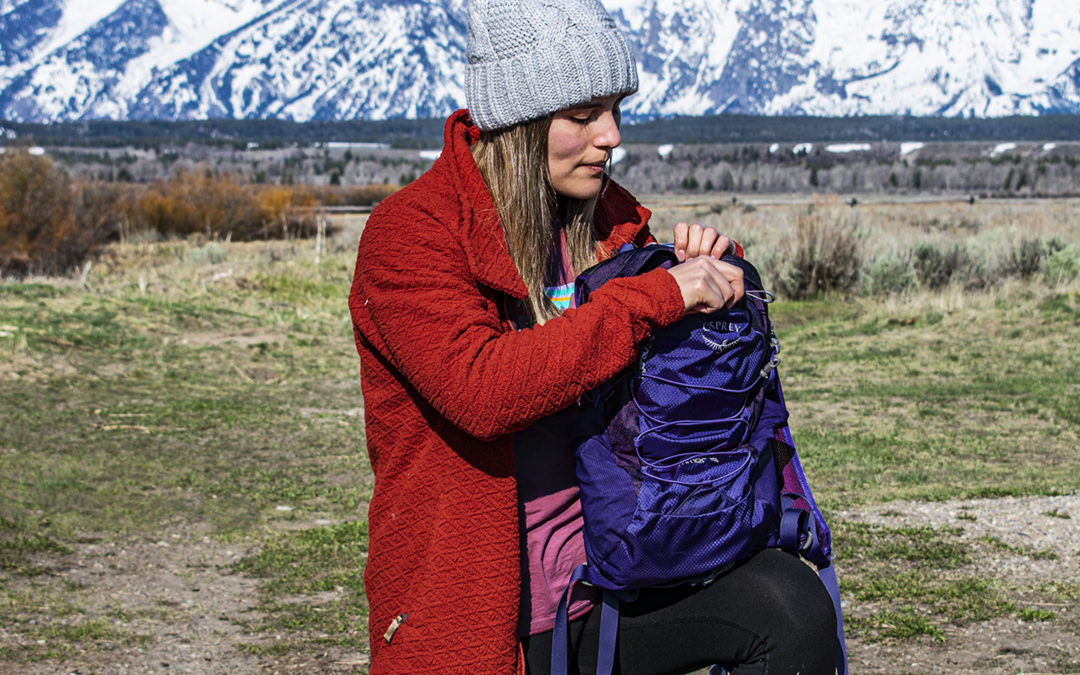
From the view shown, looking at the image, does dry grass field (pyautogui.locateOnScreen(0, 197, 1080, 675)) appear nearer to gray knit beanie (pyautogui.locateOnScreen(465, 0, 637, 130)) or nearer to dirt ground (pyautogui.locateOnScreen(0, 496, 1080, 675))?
dirt ground (pyautogui.locateOnScreen(0, 496, 1080, 675))

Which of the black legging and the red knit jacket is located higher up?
the red knit jacket

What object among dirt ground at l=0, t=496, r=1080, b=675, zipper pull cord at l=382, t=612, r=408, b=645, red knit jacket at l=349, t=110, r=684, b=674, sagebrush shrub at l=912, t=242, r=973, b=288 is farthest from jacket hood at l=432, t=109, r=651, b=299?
sagebrush shrub at l=912, t=242, r=973, b=288

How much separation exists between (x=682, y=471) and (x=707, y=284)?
302mm

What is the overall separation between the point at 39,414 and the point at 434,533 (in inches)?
278

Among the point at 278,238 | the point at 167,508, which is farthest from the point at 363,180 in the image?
the point at 167,508

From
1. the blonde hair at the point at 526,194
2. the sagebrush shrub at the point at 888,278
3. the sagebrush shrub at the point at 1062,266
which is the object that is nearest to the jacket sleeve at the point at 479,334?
the blonde hair at the point at 526,194

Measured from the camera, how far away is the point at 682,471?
1.90 meters

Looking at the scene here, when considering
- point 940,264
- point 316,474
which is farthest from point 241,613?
point 940,264

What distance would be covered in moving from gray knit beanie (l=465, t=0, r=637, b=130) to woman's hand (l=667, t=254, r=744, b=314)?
0.36m

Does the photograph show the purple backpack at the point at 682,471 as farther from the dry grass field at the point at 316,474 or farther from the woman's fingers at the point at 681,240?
the dry grass field at the point at 316,474

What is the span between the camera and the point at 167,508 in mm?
6281

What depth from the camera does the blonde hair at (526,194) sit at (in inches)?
80.2

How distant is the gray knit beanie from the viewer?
80.5 inches

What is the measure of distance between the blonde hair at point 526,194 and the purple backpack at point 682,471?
0.14 metres
